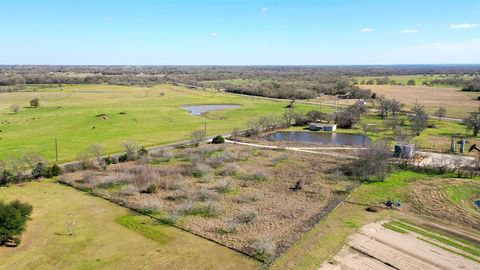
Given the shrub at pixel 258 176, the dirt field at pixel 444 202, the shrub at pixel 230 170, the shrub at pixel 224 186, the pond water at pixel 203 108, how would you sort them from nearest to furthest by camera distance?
the dirt field at pixel 444 202 < the shrub at pixel 224 186 < the shrub at pixel 258 176 < the shrub at pixel 230 170 < the pond water at pixel 203 108

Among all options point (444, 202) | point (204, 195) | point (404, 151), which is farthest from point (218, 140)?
point (444, 202)

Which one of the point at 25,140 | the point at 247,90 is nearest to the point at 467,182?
the point at 25,140

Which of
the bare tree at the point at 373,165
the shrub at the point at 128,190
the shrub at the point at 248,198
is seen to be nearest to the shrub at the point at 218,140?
the bare tree at the point at 373,165

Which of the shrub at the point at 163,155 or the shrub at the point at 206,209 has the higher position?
the shrub at the point at 163,155

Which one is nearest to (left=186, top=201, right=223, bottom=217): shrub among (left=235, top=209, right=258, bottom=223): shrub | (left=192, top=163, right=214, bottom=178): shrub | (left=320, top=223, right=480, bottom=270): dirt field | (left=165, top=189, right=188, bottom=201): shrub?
(left=235, top=209, right=258, bottom=223): shrub

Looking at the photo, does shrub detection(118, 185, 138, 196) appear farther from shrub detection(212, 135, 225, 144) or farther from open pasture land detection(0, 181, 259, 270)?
shrub detection(212, 135, 225, 144)

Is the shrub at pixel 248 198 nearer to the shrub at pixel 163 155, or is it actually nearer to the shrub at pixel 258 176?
the shrub at pixel 258 176

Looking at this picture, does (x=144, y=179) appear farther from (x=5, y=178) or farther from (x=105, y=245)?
(x=5, y=178)
